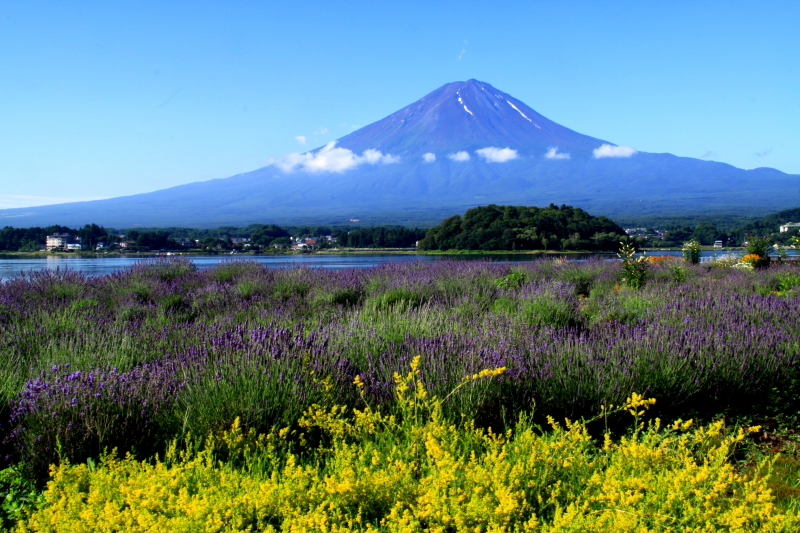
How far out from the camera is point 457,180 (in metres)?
164

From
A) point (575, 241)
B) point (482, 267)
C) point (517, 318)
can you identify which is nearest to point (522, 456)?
point (517, 318)

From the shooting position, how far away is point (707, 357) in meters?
3.96

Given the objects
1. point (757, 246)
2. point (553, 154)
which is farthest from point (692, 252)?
point (553, 154)

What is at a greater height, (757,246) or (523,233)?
(523,233)

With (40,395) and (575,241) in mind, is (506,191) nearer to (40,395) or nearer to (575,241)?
(575,241)

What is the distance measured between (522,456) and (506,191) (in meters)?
149

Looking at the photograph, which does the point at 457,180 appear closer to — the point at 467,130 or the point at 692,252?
the point at 467,130

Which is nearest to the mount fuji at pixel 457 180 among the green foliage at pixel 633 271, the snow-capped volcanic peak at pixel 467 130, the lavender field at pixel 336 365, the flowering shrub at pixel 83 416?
the snow-capped volcanic peak at pixel 467 130

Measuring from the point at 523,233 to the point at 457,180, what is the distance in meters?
140

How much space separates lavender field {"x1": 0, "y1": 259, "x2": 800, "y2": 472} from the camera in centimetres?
286

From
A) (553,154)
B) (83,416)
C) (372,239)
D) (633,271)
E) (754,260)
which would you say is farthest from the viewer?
(553,154)

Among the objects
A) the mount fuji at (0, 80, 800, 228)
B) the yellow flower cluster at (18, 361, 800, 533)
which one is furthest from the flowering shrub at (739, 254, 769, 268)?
the mount fuji at (0, 80, 800, 228)

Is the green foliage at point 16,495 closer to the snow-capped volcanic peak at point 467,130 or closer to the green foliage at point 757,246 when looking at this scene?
the green foliage at point 757,246

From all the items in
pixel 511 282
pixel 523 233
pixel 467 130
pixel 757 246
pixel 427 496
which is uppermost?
pixel 467 130
